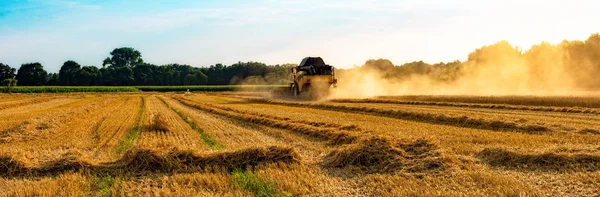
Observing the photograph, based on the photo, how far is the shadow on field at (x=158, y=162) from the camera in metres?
8.56

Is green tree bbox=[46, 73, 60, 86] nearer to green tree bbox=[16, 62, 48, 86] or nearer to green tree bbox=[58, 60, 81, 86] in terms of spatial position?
green tree bbox=[58, 60, 81, 86]

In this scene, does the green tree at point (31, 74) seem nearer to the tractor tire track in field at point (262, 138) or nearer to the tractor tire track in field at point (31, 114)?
the tractor tire track in field at point (31, 114)

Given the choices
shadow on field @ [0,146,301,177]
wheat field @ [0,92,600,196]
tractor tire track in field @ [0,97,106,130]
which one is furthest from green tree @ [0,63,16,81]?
shadow on field @ [0,146,301,177]

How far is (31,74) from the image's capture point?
11219 cm

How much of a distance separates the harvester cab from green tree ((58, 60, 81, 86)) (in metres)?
92.7

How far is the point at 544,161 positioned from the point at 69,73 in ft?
404

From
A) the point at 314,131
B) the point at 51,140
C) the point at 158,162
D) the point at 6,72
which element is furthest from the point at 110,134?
the point at 6,72

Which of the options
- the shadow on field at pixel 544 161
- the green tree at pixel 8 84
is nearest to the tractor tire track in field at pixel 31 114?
the shadow on field at pixel 544 161

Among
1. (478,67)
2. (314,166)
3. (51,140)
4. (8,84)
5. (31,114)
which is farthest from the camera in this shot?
(8,84)

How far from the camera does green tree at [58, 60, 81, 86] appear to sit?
369 feet

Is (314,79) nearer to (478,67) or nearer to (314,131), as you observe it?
(478,67)

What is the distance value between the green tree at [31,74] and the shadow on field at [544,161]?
121785 mm

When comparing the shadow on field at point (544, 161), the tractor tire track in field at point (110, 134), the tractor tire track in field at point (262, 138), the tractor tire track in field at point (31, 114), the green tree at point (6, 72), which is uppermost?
the green tree at point (6, 72)

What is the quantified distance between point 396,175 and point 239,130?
8.25 meters
